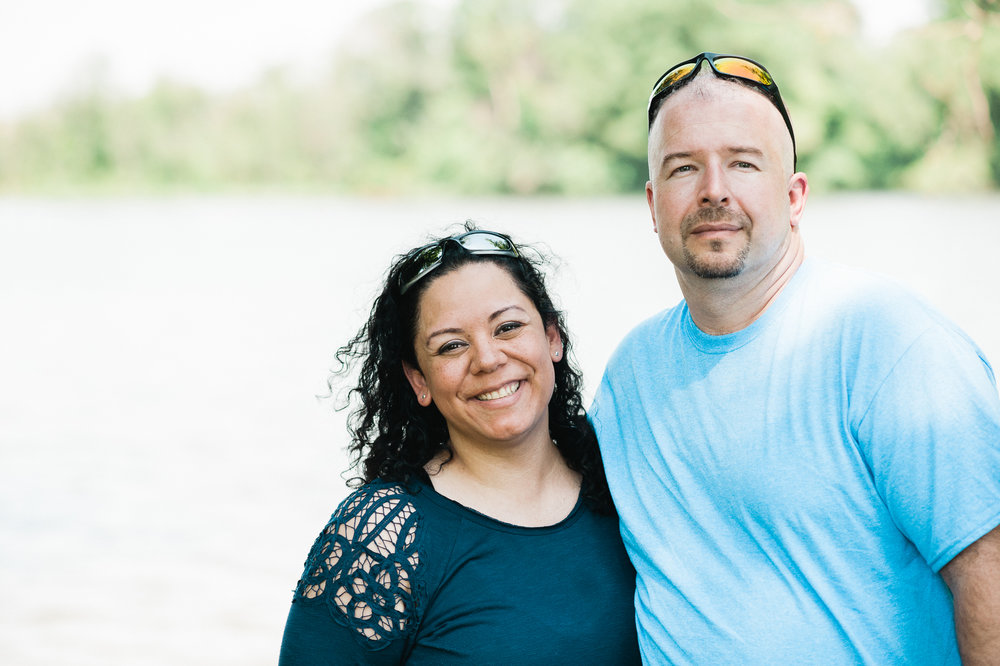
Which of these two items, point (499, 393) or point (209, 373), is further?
point (209, 373)

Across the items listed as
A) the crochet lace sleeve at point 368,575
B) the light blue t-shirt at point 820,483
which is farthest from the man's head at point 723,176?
the crochet lace sleeve at point 368,575

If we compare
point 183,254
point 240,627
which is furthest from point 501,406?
point 183,254

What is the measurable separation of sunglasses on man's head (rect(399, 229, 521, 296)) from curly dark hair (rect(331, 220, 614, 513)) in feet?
0.04

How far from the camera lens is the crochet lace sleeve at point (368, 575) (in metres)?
2.05

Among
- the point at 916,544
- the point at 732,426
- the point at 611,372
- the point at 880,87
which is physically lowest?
the point at 916,544

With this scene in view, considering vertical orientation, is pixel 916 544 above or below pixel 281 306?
below

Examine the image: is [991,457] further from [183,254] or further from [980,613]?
[183,254]

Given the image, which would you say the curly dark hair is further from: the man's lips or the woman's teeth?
the man's lips

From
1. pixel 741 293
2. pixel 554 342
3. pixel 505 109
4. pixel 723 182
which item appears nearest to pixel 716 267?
pixel 741 293

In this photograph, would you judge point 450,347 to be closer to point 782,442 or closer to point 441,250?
point 441,250

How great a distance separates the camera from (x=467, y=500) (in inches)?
90.1

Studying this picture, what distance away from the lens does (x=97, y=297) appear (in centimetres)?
1986

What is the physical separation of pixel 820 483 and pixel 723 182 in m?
0.68

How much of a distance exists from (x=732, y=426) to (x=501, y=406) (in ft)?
1.84
